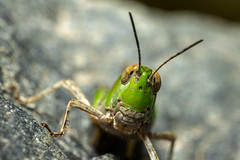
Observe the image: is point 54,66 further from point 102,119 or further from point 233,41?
point 233,41

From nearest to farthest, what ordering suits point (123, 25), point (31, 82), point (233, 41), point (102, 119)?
point (102, 119), point (31, 82), point (123, 25), point (233, 41)

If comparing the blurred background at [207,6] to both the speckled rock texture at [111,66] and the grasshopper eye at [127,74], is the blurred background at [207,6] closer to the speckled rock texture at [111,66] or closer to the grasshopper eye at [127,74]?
the speckled rock texture at [111,66]

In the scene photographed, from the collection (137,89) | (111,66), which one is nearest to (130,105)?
(137,89)

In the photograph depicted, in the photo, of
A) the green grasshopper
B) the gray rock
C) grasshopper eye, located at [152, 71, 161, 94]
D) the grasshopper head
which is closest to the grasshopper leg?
the green grasshopper

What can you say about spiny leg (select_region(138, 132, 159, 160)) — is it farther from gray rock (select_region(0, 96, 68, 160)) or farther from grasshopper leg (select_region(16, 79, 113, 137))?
gray rock (select_region(0, 96, 68, 160))

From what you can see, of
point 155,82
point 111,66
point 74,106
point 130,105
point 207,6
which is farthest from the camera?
point 207,6

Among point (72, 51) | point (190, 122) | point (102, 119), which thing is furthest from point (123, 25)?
point (102, 119)

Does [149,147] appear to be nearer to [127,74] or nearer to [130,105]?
[130,105]
